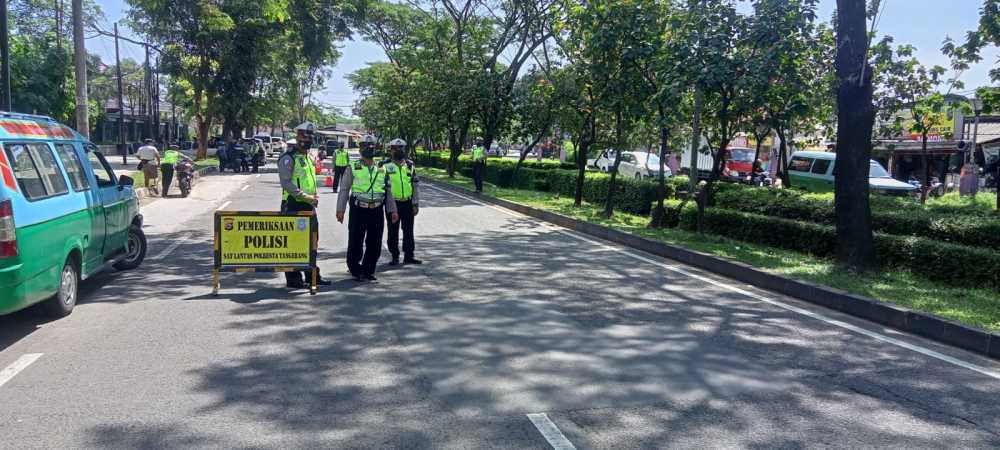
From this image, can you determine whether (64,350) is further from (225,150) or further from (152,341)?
(225,150)

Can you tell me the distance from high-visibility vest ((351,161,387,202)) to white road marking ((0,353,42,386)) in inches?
159

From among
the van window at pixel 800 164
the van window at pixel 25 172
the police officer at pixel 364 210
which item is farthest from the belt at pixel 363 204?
the van window at pixel 800 164

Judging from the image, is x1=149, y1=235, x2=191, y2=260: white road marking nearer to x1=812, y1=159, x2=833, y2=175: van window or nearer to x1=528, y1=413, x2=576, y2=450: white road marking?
x1=528, y1=413, x2=576, y2=450: white road marking

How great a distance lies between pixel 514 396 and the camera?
4.98 metres

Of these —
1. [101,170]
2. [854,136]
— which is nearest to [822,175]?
[854,136]

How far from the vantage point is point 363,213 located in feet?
30.1

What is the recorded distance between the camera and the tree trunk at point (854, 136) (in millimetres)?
9914

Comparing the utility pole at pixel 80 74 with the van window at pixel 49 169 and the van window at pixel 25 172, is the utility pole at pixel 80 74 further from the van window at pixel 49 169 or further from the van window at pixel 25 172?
the van window at pixel 25 172

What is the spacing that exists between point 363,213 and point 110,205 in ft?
8.89

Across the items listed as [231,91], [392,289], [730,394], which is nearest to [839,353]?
[730,394]

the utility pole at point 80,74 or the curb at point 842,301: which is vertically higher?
the utility pole at point 80,74

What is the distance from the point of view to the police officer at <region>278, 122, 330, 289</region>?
28.1 feet

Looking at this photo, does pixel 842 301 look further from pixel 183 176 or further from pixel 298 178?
pixel 183 176

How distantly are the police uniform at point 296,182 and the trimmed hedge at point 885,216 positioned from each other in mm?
8215
